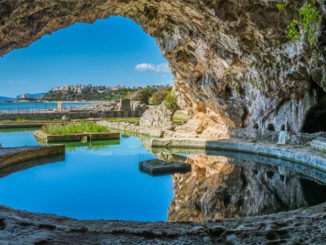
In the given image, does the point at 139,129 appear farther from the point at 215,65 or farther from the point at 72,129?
the point at 215,65

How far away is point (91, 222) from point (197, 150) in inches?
480

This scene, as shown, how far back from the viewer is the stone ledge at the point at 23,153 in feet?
Answer: 38.0

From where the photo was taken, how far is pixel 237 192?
8789 millimetres

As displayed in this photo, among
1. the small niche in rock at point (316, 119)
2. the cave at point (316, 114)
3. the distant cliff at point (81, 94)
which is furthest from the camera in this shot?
the distant cliff at point (81, 94)

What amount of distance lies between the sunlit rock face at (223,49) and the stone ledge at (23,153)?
4461mm

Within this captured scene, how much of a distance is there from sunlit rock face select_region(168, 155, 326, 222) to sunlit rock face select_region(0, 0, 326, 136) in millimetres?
3702

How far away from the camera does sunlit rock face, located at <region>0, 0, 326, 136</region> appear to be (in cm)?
1023

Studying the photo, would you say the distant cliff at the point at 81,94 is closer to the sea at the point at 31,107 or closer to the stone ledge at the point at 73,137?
the sea at the point at 31,107

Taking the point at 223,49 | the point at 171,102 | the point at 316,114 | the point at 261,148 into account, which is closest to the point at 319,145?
the point at 261,148

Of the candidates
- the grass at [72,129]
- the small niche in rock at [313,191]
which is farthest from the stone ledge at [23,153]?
the small niche in rock at [313,191]

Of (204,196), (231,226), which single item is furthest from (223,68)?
(231,226)

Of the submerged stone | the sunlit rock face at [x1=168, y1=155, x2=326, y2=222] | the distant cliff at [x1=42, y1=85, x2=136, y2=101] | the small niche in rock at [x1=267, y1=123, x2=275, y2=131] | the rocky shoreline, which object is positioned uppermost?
the distant cliff at [x1=42, y1=85, x2=136, y2=101]

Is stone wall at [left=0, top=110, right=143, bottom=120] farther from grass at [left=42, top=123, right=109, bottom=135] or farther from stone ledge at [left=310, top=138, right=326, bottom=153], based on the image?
stone ledge at [left=310, top=138, right=326, bottom=153]

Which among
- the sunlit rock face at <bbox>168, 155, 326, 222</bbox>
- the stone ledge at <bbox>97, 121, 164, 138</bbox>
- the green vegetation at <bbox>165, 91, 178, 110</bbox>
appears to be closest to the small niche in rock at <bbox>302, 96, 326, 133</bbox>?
the sunlit rock face at <bbox>168, 155, 326, 222</bbox>
